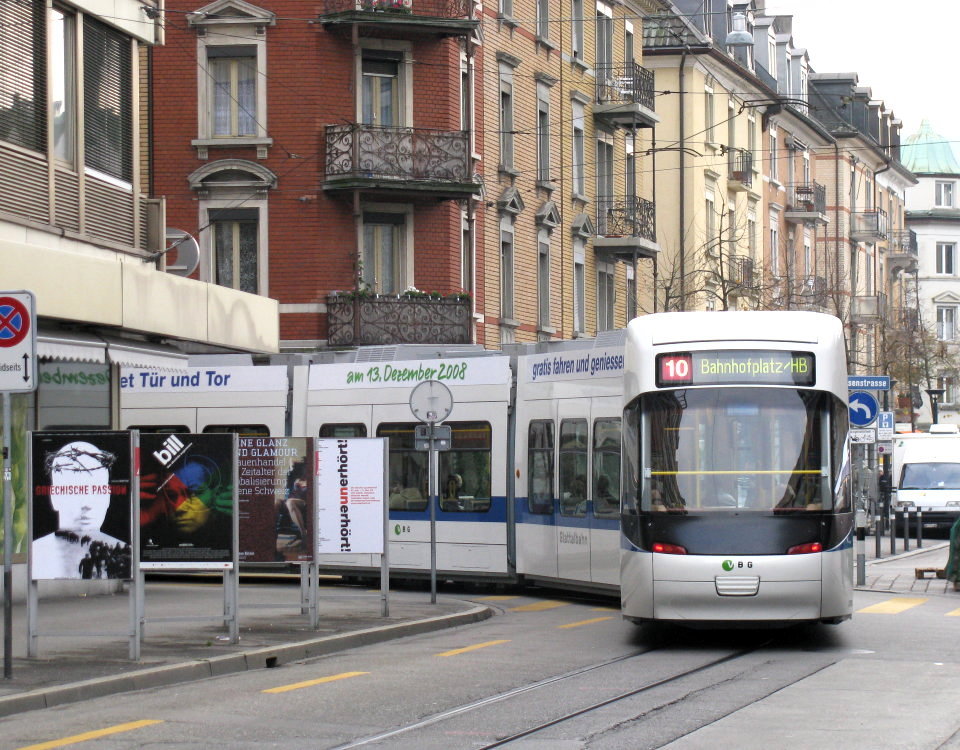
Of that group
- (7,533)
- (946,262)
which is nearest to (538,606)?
(7,533)

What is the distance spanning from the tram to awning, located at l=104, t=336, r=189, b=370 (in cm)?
655

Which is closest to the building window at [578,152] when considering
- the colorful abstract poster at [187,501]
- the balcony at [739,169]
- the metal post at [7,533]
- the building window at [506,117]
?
the building window at [506,117]

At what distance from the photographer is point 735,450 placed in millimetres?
15680

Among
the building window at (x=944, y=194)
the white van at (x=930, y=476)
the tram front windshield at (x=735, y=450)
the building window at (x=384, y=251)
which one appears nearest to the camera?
the tram front windshield at (x=735, y=450)

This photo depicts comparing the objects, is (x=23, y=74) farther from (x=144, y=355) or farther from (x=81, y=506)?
(x=81, y=506)

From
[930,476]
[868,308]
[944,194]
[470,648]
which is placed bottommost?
A: [470,648]

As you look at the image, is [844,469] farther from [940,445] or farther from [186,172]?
[940,445]

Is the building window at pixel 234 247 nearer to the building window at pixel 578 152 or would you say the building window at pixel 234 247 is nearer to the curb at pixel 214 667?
the building window at pixel 578 152

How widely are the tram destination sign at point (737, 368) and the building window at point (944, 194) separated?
86311 millimetres

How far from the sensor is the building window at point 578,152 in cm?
4131

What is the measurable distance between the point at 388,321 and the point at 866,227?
43.8m

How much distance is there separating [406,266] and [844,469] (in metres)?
18.8

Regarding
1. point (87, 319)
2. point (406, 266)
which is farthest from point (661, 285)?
point (87, 319)

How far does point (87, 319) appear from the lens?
18.9 meters
